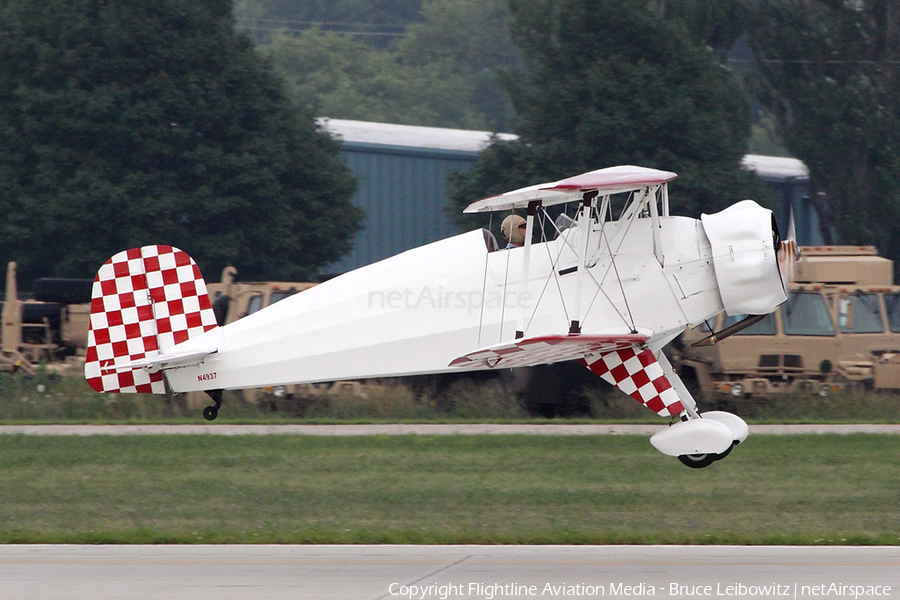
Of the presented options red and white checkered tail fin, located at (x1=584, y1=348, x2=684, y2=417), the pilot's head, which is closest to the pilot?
the pilot's head

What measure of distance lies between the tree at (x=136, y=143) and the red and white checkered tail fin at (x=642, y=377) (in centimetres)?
1724

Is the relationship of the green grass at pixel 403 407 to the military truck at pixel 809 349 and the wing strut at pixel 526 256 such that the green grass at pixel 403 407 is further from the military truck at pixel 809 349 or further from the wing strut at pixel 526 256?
the wing strut at pixel 526 256

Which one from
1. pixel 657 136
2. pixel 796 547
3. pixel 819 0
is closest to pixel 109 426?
pixel 796 547

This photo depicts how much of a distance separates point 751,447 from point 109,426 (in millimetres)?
8312

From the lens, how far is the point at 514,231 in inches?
407

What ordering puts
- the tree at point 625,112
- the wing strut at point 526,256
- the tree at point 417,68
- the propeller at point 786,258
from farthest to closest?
the tree at point 417,68 → the tree at point 625,112 → the propeller at point 786,258 → the wing strut at point 526,256

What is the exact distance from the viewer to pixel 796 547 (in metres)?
10.1

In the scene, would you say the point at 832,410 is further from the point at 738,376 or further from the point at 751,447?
the point at 751,447

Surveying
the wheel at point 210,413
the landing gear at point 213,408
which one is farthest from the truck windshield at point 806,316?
the wheel at point 210,413

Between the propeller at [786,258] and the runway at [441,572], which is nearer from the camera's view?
the runway at [441,572]

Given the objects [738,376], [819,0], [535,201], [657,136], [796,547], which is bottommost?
[796,547]

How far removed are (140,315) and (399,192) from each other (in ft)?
72.4

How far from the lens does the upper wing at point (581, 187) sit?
9445 millimetres

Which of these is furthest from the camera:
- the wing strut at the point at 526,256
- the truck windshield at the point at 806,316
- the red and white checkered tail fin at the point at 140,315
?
the truck windshield at the point at 806,316
